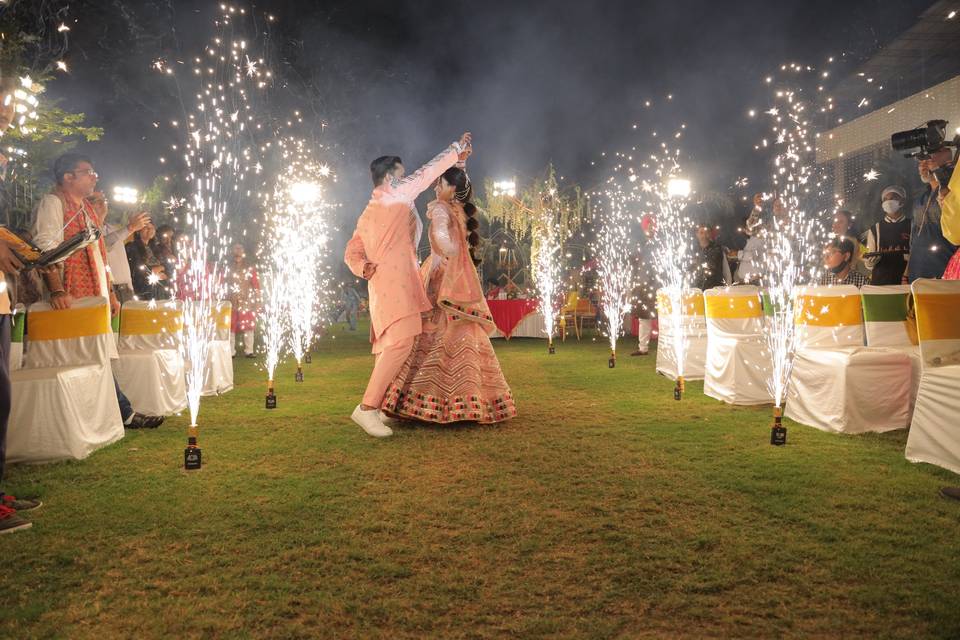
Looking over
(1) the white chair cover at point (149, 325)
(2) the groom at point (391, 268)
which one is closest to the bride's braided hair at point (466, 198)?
(2) the groom at point (391, 268)

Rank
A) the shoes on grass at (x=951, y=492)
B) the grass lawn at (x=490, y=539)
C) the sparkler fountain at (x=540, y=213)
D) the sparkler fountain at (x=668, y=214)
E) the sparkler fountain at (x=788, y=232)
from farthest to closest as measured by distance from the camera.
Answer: the sparkler fountain at (x=540, y=213) → the sparkler fountain at (x=668, y=214) → the sparkler fountain at (x=788, y=232) → the shoes on grass at (x=951, y=492) → the grass lawn at (x=490, y=539)

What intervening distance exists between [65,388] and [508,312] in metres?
10.5

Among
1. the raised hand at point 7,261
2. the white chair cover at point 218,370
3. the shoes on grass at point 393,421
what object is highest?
the raised hand at point 7,261

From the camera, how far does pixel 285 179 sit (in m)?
19.3

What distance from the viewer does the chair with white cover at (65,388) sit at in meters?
3.85

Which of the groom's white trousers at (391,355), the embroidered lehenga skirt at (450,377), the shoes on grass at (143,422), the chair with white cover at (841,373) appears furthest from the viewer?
the shoes on grass at (143,422)

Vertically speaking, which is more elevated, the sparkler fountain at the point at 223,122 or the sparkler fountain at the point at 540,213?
the sparkler fountain at the point at 223,122

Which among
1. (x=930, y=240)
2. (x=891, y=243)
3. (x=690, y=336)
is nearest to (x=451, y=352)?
(x=690, y=336)

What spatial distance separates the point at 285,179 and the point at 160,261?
11936 millimetres

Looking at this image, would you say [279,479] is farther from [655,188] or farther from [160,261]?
[655,188]

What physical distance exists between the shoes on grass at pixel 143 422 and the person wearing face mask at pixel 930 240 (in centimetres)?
634

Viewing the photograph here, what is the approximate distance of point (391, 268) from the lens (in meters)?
4.85

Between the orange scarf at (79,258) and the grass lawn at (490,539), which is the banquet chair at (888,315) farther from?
the orange scarf at (79,258)

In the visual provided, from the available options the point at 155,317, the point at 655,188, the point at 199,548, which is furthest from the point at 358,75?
the point at 199,548
